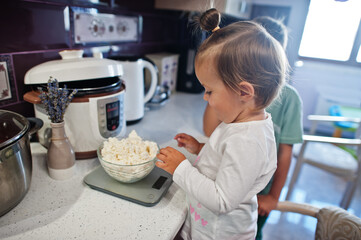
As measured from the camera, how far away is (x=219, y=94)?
52 centimetres

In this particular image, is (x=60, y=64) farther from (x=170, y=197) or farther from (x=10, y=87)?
(x=170, y=197)

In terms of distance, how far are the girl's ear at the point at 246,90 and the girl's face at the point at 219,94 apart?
11 mm

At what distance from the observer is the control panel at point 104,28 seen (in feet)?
3.24

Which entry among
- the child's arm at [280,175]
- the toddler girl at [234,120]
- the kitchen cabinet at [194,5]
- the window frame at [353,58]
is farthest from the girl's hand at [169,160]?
the window frame at [353,58]

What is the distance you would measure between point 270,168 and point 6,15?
0.86m

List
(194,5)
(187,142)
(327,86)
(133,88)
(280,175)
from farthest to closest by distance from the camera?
(327,86)
(194,5)
(133,88)
(280,175)
(187,142)

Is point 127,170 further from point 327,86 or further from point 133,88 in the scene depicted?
point 327,86

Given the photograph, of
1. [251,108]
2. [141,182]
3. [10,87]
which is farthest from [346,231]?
[10,87]

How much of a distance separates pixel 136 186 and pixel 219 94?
317mm

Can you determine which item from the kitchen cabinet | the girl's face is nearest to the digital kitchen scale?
the girl's face

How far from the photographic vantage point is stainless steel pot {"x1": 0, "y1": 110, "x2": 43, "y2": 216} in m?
0.47

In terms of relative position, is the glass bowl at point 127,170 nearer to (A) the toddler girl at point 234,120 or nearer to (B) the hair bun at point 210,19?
(A) the toddler girl at point 234,120

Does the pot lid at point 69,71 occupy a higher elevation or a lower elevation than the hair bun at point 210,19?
lower

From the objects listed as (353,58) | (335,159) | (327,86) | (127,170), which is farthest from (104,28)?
(353,58)
